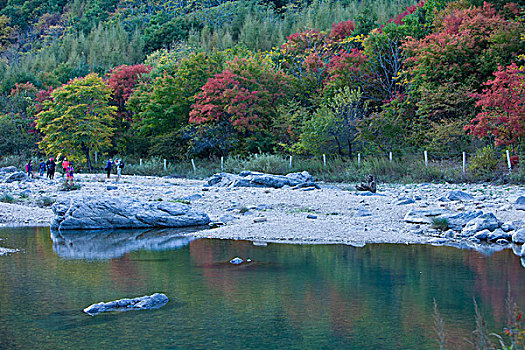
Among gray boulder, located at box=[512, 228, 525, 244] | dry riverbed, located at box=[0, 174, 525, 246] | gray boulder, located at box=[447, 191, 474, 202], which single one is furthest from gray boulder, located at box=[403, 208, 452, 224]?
gray boulder, located at box=[512, 228, 525, 244]

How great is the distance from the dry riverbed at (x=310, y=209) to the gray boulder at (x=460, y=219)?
59 cm

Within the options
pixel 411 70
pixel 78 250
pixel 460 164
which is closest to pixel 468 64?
pixel 411 70

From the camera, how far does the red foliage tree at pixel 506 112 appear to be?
23375mm

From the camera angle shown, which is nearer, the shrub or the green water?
the green water

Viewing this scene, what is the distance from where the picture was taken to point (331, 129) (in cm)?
3125

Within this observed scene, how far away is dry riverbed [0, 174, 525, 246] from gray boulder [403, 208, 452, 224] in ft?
0.76

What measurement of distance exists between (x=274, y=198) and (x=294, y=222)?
413cm

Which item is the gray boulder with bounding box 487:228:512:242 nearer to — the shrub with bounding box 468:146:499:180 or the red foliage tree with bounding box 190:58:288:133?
the shrub with bounding box 468:146:499:180

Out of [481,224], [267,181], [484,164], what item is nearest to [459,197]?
[481,224]

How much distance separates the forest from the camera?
28234 millimetres

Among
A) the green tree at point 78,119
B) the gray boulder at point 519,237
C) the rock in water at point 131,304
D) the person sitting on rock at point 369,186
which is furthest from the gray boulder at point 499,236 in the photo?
the green tree at point 78,119

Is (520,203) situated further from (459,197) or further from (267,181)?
(267,181)

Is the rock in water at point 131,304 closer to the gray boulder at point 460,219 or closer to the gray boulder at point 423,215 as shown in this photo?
the gray boulder at point 460,219

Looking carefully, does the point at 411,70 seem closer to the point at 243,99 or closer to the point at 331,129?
the point at 331,129
